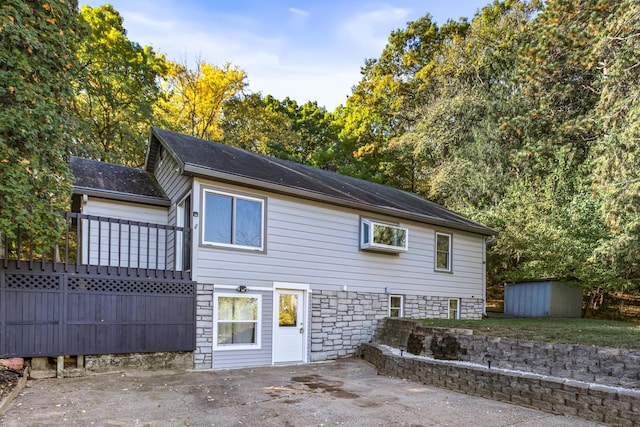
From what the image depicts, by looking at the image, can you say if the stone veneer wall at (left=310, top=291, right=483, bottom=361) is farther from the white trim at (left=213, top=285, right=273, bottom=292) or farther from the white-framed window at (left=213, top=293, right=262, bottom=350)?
the white-framed window at (left=213, top=293, right=262, bottom=350)

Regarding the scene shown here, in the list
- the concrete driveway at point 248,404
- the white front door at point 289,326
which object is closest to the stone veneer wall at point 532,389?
the concrete driveway at point 248,404

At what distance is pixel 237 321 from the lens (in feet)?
27.0

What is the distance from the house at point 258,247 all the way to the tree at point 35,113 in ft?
3.42

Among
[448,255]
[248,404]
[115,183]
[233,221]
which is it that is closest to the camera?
[248,404]

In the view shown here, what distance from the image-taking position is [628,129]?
11.2 m

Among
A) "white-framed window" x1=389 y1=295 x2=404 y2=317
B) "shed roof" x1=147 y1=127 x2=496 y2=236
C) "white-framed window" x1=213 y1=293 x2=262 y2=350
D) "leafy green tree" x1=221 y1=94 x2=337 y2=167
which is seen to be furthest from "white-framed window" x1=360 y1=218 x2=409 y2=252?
"leafy green tree" x1=221 y1=94 x2=337 y2=167

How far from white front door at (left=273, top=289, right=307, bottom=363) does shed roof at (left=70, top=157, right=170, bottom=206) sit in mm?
3563

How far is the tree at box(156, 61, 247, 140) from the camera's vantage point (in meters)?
21.3

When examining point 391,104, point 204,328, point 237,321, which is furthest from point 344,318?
point 391,104

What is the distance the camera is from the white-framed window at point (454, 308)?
12.2 meters

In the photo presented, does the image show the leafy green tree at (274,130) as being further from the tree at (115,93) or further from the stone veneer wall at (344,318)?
the stone veneer wall at (344,318)

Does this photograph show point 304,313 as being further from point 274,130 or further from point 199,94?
point 274,130

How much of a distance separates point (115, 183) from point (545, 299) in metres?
13.1

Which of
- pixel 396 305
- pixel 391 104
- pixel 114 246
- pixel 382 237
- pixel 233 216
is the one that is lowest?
pixel 396 305
